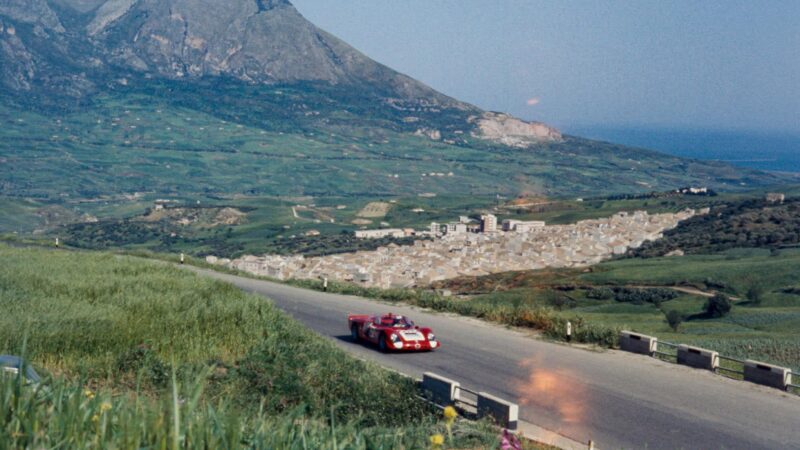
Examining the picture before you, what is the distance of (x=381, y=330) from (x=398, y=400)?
7357 millimetres

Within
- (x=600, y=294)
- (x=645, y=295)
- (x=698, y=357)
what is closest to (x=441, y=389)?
(x=698, y=357)

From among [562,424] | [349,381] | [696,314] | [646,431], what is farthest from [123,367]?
[696,314]

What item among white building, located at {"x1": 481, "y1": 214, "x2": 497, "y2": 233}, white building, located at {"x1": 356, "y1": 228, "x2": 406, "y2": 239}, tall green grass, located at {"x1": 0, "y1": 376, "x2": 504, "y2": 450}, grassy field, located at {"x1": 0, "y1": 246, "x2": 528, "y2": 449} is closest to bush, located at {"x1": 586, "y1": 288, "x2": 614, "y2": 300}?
grassy field, located at {"x1": 0, "y1": 246, "x2": 528, "y2": 449}

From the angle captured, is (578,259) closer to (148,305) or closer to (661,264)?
(661,264)

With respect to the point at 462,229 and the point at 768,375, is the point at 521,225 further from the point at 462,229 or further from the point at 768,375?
the point at 768,375

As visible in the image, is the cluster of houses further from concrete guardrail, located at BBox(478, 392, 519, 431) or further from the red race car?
concrete guardrail, located at BBox(478, 392, 519, 431)

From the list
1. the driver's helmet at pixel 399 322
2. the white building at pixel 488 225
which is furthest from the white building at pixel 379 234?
the driver's helmet at pixel 399 322

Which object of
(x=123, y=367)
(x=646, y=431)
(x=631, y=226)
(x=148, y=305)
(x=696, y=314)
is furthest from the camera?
(x=631, y=226)

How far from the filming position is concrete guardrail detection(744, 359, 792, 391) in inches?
719

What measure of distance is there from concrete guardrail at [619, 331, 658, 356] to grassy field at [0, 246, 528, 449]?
783 cm

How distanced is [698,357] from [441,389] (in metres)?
7.86

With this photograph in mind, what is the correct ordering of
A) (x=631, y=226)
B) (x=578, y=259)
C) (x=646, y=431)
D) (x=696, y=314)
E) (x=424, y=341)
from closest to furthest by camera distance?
1. (x=646, y=431)
2. (x=424, y=341)
3. (x=696, y=314)
4. (x=578, y=259)
5. (x=631, y=226)

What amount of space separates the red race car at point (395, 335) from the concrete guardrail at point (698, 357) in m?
6.36

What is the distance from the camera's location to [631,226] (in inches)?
4405
